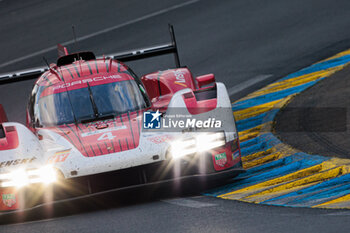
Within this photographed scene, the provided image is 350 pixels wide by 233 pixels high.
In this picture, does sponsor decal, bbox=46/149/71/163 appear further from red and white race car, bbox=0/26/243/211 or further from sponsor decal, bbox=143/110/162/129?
sponsor decal, bbox=143/110/162/129

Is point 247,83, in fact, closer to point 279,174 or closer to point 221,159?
point 279,174

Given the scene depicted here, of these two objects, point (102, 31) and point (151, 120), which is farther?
point (102, 31)

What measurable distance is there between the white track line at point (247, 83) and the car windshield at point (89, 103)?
357cm

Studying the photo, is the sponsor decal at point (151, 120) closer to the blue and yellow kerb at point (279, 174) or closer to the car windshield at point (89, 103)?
the car windshield at point (89, 103)

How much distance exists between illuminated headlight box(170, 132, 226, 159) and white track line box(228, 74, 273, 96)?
4425 millimetres

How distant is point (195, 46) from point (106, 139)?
25.0ft

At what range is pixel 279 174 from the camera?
6.88 meters

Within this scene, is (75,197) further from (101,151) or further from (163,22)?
(163,22)

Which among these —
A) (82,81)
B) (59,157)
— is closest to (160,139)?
(59,157)

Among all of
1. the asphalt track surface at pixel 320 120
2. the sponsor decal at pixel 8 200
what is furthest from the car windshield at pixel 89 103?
the asphalt track surface at pixel 320 120

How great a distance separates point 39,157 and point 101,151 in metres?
0.59

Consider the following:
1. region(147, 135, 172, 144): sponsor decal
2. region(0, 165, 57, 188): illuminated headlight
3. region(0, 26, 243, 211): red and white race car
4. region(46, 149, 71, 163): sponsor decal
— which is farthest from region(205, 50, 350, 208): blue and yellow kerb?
region(0, 165, 57, 188): illuminated headlight

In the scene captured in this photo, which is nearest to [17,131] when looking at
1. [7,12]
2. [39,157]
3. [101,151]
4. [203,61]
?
[39,157]

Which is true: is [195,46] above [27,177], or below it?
above
